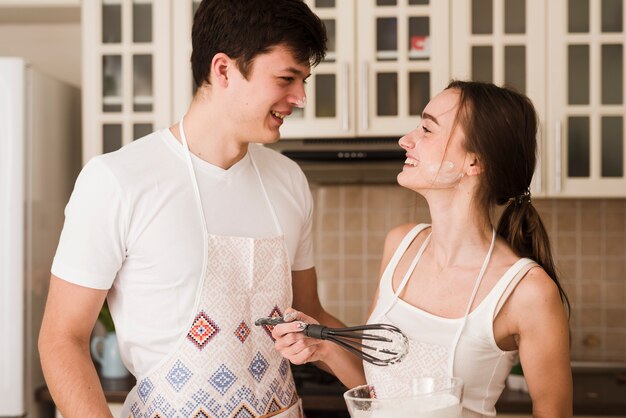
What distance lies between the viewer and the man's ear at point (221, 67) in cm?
149

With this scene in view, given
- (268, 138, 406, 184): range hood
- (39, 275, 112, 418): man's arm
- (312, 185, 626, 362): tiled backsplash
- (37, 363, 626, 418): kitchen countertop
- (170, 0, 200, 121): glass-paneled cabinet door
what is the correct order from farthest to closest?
(312, 185, 626, 362): tiled backsplash < (170, 0, 200, 121): glass-paneled cabinet door < (268, 138, 406, 184): range hood < (37, 363, 626, 418): kitchen countertop < (39, 275, 112, 418): man's arm

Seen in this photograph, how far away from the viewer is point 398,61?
2.51 metres

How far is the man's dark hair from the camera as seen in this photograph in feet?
4.79

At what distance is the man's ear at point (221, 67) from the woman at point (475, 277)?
372 mm

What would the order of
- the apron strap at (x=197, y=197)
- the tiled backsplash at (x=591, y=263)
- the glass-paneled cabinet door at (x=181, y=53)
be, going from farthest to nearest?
the tiled backsplash at (x=591, y=263) → the glass-paneled cabinet door at (x=181, y=53) → the apron strap at (x=197, y=197)

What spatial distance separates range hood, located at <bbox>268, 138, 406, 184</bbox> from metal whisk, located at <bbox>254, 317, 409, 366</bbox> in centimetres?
96

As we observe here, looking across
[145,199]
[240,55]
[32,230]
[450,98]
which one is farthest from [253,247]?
[32,230]

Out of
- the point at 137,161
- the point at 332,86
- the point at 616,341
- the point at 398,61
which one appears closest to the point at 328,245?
the point at 332,86

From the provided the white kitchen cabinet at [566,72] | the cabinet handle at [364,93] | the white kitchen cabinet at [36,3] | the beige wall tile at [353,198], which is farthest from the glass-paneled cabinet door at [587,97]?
the white kitchen cabinet at [36,3]

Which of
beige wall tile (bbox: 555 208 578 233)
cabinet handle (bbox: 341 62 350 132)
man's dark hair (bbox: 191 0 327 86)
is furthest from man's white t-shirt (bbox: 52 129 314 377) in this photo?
beige wall tile (bbox: 555 208 578 233)

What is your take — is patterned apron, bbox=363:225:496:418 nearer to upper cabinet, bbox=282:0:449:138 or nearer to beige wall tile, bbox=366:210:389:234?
upper cabinet, bbox=282:0:449:138

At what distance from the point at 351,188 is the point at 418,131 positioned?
4.42ft

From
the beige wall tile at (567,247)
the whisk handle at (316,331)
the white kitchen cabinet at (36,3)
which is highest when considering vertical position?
the white kitchen cabinet at (36,3)

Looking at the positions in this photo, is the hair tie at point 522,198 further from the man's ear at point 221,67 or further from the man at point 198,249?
the man's ear at point 221,67
